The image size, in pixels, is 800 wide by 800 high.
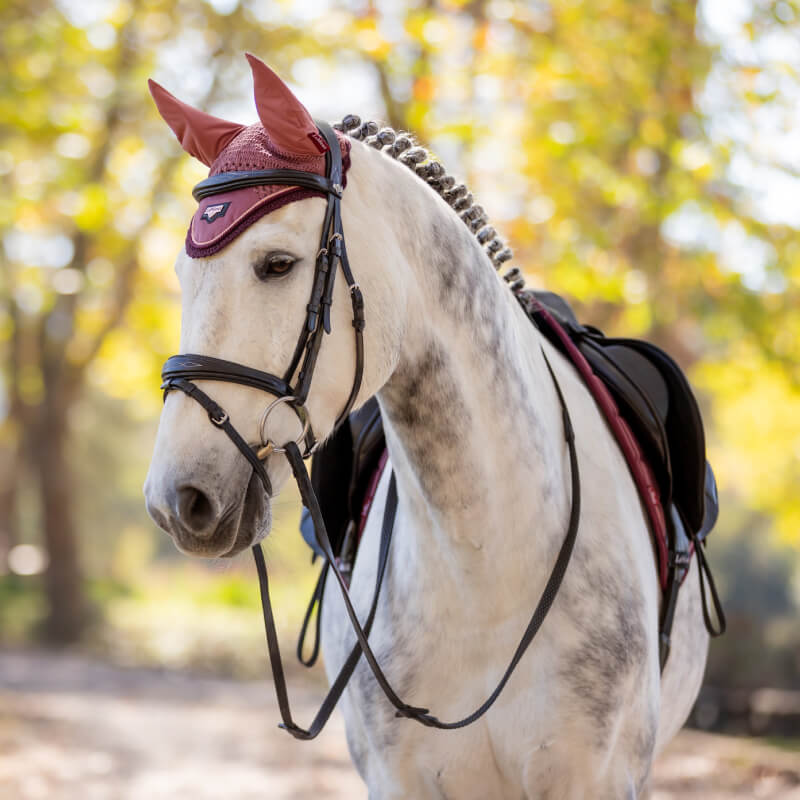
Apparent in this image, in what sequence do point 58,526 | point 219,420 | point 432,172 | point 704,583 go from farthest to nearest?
1. point 58,526
2. point 704,583
3. point 432,172
4. point 219,420

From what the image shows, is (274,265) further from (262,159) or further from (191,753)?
(191,753)

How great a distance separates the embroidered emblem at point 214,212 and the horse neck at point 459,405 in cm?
34

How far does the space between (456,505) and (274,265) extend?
27.0 inches

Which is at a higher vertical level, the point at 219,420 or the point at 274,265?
the point at 274,265

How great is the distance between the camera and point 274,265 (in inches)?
69.5

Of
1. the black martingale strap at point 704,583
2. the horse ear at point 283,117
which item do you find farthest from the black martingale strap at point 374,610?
the black martingale strap at point 704,583

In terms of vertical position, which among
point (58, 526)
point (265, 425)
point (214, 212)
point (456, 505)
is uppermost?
point (58, 526)

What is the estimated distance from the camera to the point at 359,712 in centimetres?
238

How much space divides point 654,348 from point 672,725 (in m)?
1.23

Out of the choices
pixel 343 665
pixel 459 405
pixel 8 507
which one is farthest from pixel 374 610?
pixel 8 507

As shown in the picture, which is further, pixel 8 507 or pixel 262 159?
pixel 8 507

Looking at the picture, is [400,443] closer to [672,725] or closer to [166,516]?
[166,516]

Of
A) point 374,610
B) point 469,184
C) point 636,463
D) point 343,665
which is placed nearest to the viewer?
point 374,610

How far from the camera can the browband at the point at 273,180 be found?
1.81m
